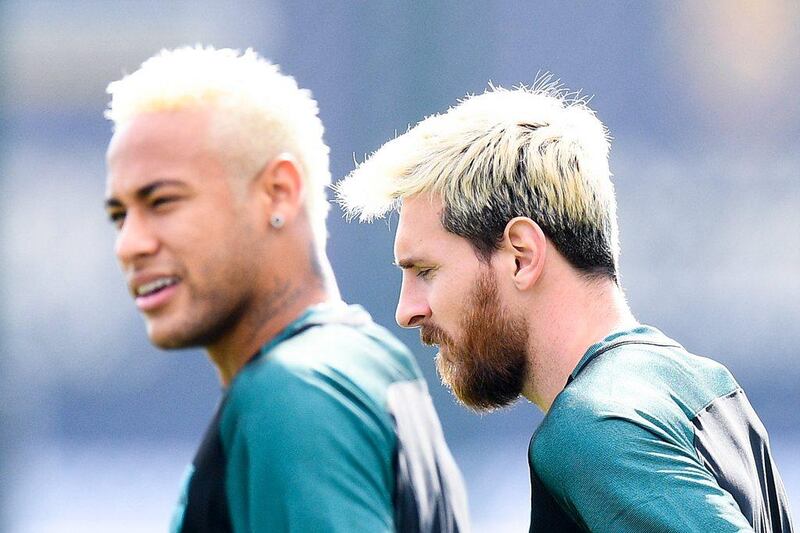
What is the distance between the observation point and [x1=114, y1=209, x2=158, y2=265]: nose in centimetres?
206

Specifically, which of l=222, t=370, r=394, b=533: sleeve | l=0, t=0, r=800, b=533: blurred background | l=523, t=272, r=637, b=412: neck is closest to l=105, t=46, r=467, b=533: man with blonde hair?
l=222, t=370, r=394, b=533: sleeve

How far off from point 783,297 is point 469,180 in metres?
6.70

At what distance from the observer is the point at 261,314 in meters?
2.10

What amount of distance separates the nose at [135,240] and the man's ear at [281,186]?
180 millimetres

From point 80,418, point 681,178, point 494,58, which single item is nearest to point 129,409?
point 80,418

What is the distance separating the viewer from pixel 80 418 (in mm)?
8516

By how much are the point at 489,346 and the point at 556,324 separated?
14 cm

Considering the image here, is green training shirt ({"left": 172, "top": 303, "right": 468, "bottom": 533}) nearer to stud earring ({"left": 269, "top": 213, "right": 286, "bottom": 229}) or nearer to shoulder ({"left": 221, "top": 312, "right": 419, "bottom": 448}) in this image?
shoulder ({"left": 221, "top": 312, "right": 419, "bottom": 448})

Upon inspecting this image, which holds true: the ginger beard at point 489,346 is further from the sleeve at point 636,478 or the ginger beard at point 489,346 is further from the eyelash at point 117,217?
the eyelash at point 117,217

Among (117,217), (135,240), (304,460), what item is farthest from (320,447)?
(117,217)

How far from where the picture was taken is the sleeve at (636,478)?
2.05m

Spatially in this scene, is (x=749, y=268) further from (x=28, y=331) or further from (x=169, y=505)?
(x=28, y=331)

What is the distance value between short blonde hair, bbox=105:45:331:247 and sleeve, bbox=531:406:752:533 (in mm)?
544

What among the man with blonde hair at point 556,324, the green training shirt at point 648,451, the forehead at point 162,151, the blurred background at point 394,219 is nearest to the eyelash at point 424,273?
the man with blonde hair at point 556,324
